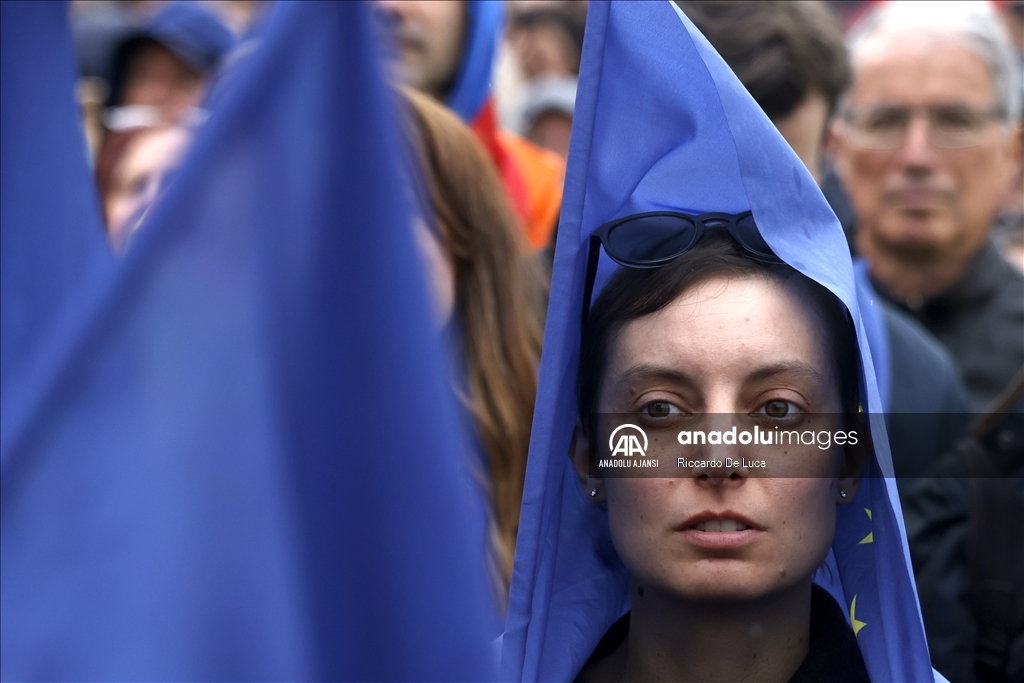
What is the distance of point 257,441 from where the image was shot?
0.95 metres

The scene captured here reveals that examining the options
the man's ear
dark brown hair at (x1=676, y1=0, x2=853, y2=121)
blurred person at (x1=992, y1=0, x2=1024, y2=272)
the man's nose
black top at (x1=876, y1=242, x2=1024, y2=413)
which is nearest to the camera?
the man's ear

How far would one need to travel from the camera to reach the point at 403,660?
0.98 m

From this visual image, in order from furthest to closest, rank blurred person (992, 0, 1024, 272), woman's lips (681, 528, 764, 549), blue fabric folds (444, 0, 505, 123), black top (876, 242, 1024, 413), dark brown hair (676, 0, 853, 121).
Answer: blurred person (992, 0, 1024, 272) < blue fabric folds (444, 0, 505, 123) < black top (876, 242, 1024, 413) < dark brown hair (676, 0, 853, 121) < woman's lips (681, 528, 764, 549)

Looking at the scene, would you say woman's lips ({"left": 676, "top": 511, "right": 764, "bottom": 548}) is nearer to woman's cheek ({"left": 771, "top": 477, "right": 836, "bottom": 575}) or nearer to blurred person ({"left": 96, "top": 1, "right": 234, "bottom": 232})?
woman's cheek ({"left": 771, "top": 477, "right": 836, "bottom": 575})

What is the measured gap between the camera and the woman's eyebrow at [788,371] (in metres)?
1.44

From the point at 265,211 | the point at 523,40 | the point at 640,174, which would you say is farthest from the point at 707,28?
the point at 523,40

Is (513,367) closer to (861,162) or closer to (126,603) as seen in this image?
(861,162)

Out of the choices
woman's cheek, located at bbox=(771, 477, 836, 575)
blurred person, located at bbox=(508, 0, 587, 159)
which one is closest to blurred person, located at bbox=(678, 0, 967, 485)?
woman's cheek, located at bbox=(771, 477, 836, 575)

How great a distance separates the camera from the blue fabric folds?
10.2 feet

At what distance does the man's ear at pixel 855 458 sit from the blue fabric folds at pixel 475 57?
1828 mm

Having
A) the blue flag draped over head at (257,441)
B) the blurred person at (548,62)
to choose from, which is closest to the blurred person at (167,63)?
the blurred person at (548,62)

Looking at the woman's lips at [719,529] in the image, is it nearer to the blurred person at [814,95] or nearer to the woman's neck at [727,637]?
the woman's neck at [727,637]

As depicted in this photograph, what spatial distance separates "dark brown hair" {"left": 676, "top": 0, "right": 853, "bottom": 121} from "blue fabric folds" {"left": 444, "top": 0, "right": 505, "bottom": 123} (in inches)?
29.0

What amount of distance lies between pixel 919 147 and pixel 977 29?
31 centimetres
